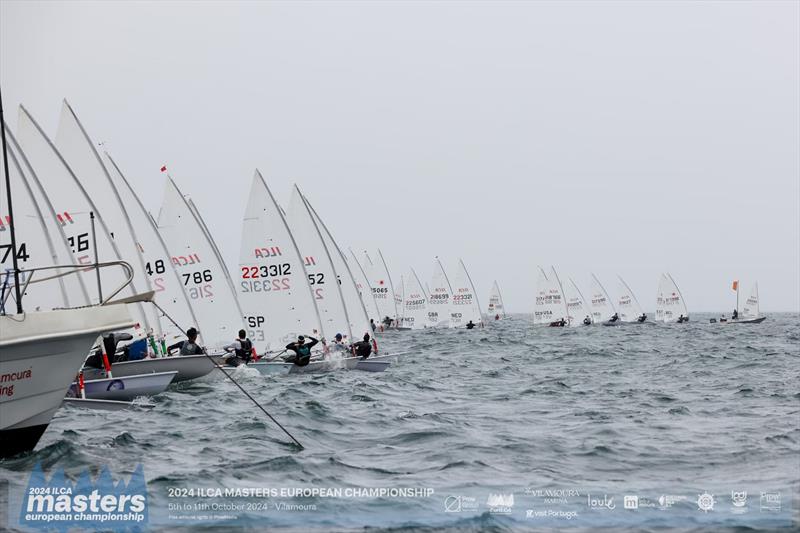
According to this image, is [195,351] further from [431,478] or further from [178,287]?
[431,478]

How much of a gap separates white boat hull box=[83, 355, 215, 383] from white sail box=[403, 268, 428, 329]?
62.0 m

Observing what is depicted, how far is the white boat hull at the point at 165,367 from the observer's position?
20.5 meters

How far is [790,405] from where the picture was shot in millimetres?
17766

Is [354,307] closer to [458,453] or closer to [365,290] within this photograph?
[458,453]

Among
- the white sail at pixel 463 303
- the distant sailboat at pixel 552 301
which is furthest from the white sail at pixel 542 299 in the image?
the white sail at pixel 463 303

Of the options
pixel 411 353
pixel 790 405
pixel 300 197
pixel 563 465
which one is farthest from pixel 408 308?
pixel 563 465

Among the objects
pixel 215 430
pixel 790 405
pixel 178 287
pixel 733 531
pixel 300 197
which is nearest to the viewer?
pixel 733 531

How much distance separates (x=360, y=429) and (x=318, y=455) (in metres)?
2.78

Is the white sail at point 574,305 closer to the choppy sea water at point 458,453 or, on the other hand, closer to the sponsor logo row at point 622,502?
the choppy sea water at point 458,453

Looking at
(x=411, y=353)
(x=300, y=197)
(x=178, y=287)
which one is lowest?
(x=411, y=353)

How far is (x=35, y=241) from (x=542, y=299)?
6520 centimetres

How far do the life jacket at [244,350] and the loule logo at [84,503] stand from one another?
16.2m

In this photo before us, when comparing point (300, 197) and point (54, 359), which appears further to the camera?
point (300, 197)

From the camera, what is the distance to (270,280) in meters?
30.1
